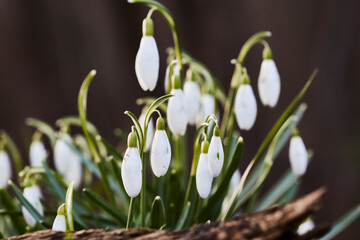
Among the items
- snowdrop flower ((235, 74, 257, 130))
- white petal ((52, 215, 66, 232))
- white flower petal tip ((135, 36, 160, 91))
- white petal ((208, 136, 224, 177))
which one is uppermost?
white flower petal tip ((135, 36, 160, 91))

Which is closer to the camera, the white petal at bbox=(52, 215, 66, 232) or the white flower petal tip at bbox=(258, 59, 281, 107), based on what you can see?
the white petal at bbox=(52, 215, 66, 232)

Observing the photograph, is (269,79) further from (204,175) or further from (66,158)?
(66,158)

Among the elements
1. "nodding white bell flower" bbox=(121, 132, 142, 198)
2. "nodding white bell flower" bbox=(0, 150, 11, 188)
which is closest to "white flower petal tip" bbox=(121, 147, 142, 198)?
"nodding white bell flower" bbox=(121, 132, 142, 198)

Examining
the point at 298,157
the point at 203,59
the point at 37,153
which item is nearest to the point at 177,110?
the point at 298,157

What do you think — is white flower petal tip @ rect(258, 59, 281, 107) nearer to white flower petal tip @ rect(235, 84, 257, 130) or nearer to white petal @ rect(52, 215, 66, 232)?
white flower petal tip @ rect(235, 84, 257, 130)

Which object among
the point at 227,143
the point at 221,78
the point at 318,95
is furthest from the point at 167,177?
the point at 318,95

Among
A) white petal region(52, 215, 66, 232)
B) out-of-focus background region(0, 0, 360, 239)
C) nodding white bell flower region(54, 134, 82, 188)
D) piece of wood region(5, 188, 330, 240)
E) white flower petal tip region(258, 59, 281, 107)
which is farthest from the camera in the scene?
out-of-focus background region(0, 0, 360, 239)
